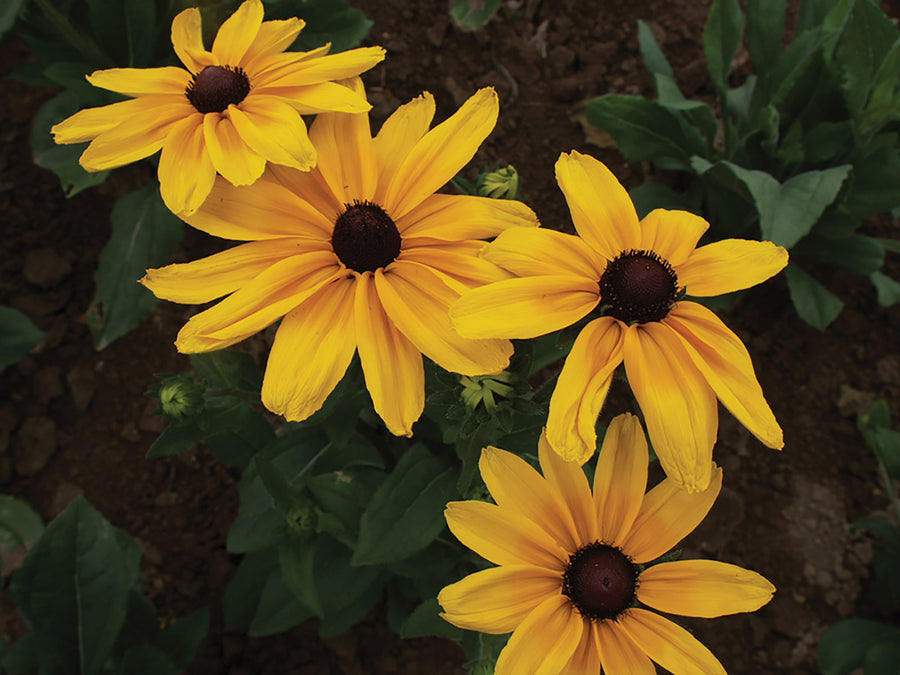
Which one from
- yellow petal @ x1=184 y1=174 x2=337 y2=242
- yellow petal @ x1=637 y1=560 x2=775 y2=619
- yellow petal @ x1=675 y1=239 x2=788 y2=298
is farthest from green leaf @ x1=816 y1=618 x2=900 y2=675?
yellow petal @ x1=184 y1=174 x2=337 y2=242

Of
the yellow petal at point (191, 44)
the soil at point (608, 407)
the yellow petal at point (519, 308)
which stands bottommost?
the soil at point (608, 407)

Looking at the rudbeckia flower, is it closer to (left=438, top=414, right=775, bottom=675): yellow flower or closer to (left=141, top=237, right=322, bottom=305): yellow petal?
(left=438, top=414, right=775, bottom=675): yellow flower

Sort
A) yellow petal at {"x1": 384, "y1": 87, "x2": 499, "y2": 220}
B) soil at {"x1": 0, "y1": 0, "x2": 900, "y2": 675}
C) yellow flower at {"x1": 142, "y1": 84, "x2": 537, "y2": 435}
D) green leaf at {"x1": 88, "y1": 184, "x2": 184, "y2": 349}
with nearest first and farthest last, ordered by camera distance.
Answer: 1. yellow flower at {"x1": 142, "y1": 84, "x2": 537, "y2": 435}
2. yellow petal at {"x1": 384, "y1": 87, "x2": 499, "y2": 220}
3. green leaf at {"x1": 88, "y1": 184, "x2": 184, "y2": 349}
4. soil at {"x1": 0, "y1": 0, "x2": 900, "y2": 675}

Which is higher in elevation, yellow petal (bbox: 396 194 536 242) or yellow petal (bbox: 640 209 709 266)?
yellow petal (bbox: 396 194 536 242)

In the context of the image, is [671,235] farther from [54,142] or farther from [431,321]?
[54,142]

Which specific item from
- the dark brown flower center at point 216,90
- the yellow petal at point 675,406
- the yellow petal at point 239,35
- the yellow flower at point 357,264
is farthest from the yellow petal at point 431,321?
the yellow petal at point 239,35

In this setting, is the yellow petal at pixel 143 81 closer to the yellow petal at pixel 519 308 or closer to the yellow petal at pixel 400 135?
Result: the yellow petal at pixel 400 135

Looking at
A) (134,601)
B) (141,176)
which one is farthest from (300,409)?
(141,176)
